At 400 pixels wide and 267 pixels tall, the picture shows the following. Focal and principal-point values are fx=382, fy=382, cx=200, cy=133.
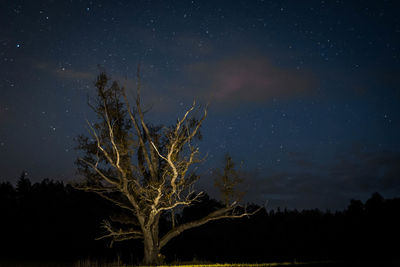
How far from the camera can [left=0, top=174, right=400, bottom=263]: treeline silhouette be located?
4006 cm

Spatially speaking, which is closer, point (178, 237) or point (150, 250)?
point (150, 250)

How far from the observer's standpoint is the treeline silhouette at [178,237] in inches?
1577

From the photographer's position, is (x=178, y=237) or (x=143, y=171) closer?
(x=143, y=171)

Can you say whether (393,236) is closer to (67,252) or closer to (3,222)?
(67,252)

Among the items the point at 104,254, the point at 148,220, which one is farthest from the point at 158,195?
the point at 104,254

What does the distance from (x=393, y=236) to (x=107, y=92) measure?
3142 centimetres

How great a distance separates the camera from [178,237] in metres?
47.1

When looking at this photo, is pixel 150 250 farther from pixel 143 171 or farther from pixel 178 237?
pixel 178 237

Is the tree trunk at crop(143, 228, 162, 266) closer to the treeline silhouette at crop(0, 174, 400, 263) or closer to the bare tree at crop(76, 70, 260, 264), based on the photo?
the bare tree at crop(76, 70, 260, 264)

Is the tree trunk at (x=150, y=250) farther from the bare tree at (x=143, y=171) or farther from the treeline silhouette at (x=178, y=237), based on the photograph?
the treeline silhouette at (x=178, y=237)

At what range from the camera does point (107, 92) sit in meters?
24.6

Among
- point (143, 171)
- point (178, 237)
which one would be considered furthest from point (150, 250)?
point (178, 237)

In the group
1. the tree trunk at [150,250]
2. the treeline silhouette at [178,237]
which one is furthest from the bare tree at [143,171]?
the treeline silhouette at [178,237]

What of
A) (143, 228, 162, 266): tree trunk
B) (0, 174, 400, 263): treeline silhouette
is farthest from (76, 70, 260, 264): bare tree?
(0, 174, 400, 263): treeline silhouette
